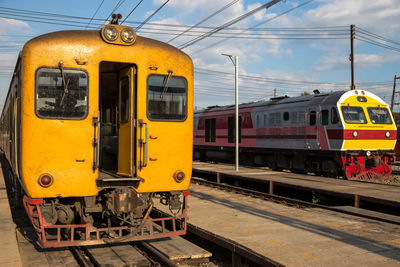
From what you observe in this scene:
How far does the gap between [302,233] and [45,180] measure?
14.6ft

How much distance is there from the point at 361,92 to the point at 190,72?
11821mm

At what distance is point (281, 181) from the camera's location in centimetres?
1387

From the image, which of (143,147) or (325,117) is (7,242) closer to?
(143,147)

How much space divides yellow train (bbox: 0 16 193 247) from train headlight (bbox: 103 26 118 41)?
0.02 meters

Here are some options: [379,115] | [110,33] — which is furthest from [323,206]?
[379,115]

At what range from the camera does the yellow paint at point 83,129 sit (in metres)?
6.04

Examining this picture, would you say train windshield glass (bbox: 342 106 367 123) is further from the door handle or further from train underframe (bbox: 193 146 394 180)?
the door handle

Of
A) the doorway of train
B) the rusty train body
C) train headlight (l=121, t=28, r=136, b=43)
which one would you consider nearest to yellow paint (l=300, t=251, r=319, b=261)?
the doorway of train

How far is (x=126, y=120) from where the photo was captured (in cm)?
696

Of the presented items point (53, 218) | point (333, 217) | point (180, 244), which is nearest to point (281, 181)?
point (333, 217)

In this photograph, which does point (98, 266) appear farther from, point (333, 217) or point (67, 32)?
point (333, 217)

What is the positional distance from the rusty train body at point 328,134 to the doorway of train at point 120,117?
10.3 metres

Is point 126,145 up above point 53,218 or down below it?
above

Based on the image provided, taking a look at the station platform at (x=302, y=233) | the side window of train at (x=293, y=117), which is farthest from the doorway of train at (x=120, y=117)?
the side window of train at (x=293, y=117)
